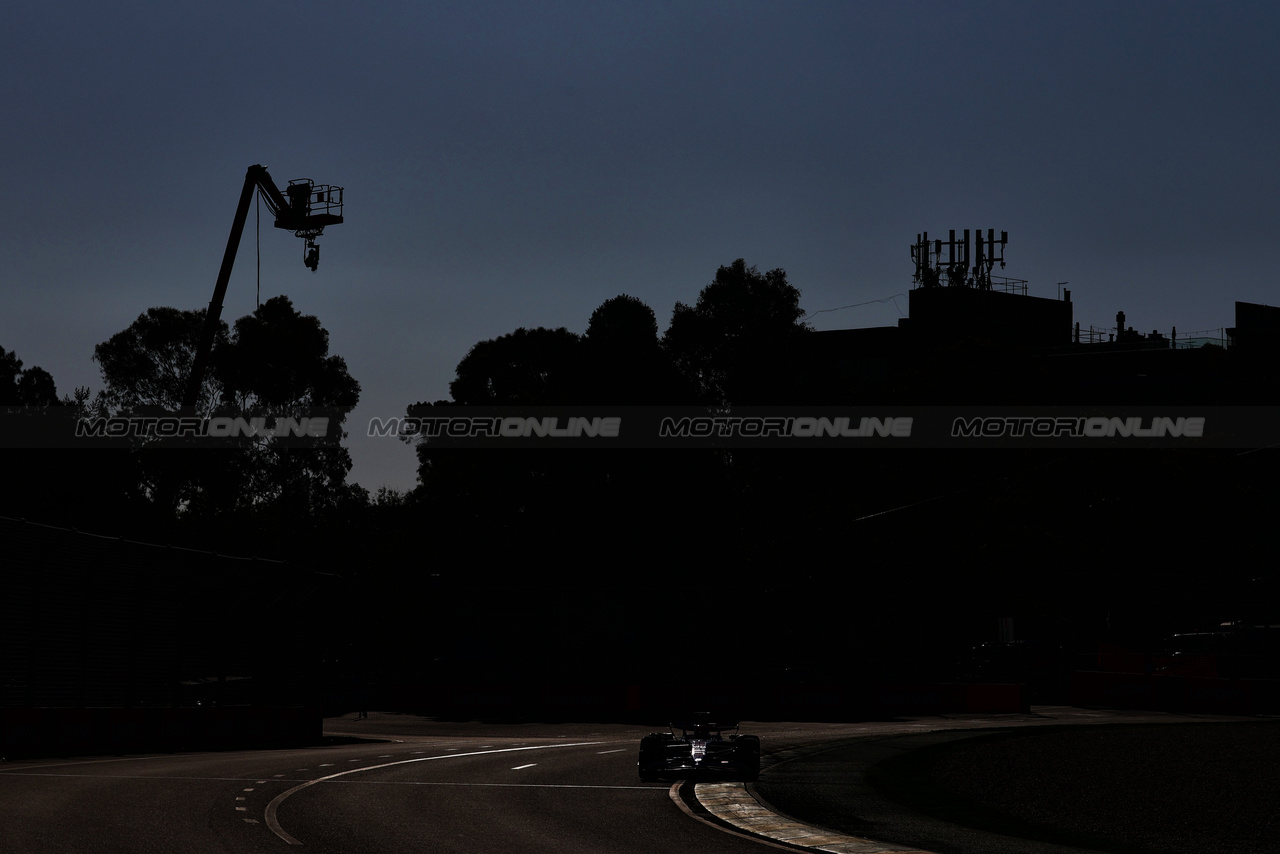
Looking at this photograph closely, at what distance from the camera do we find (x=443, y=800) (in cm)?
1892

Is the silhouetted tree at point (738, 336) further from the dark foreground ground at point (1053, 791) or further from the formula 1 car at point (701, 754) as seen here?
the formula 1 car at point (701, 754)

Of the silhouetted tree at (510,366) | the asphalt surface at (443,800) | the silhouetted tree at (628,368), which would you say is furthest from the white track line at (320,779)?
the silhouetted tree at (510,366)

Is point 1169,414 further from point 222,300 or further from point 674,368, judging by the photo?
point 222,300

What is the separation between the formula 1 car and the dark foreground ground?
19.6 inches

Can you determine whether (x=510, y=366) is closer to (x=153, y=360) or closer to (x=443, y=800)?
(x=153, y=360)

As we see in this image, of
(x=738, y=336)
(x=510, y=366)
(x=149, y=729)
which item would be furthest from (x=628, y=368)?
(x=149, y=729)

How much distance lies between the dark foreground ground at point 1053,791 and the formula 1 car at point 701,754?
0.50 metres

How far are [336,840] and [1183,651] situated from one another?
60938mm

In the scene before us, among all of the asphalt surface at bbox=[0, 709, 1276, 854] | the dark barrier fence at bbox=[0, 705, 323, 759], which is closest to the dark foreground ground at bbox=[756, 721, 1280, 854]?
the asphalt surface at bbox=[0, 709, 1276, 854]

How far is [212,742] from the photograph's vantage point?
107 feet

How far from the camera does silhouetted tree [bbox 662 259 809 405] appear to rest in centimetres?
7100

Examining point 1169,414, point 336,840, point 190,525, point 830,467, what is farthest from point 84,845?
point 1169,414

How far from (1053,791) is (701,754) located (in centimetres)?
552

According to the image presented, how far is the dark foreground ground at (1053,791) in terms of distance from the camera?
16.0 meters
